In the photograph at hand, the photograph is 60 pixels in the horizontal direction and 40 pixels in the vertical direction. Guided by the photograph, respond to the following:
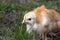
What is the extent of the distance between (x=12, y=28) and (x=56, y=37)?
0.65 metres

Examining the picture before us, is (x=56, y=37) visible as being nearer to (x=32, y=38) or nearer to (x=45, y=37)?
(x=45, y=37)

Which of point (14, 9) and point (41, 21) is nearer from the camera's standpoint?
point (41, 21)

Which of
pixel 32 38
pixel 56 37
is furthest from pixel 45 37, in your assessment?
pixel 32 38

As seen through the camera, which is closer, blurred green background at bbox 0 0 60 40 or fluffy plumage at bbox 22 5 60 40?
fluffy plumage at bbox 22 5 60 40

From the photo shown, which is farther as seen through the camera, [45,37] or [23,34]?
[45,37]

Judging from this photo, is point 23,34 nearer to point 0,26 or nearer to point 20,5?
point 0,26

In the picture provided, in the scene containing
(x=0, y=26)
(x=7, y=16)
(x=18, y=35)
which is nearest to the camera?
(x=18, y=35)

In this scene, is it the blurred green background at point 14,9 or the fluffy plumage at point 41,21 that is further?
the blurred green background at point 14,9

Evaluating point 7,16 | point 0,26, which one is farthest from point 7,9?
point 0,26

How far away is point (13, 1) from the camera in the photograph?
506 cm

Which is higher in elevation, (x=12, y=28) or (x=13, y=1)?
(x=13, y=1)

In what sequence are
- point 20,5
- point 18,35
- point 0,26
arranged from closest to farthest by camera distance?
1. point 18,35
2. point 0,26
3. point 20,5

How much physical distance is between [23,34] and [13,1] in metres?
1.82

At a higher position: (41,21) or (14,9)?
(14,9)
